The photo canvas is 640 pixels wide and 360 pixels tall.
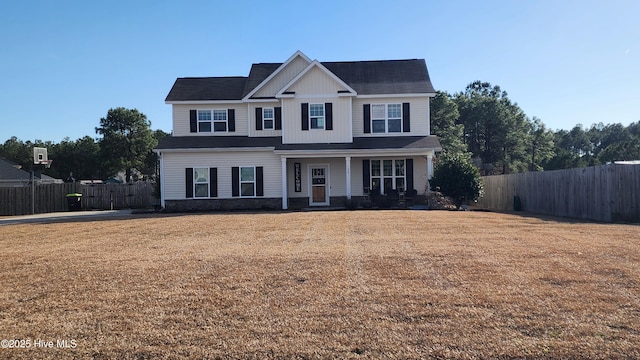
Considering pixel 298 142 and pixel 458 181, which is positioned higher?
pixel 298 142

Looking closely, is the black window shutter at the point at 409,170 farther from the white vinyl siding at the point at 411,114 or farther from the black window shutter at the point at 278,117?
the black window shutter at the point at 278,117

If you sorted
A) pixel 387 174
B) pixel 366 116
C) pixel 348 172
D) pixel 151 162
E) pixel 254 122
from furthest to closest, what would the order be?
pixel 151 162
pixel 254 122
pixel 366 116
pixel 387 174
pixel 348 172

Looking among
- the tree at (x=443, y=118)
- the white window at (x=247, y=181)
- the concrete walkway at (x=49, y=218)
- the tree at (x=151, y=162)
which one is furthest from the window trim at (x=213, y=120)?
the tree at (x=151, y=162)

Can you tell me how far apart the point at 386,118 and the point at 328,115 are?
3.17 metres

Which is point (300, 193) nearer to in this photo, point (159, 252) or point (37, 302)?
point (159, 252)

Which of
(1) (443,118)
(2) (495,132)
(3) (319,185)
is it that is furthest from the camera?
(2) (495,132)

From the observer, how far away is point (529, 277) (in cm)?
727

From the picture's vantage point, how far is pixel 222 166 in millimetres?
24781

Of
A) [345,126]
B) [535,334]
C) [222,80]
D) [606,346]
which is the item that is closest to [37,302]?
[535,334]

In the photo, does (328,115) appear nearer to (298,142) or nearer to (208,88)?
(298,142)

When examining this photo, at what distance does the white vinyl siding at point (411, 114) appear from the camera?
83.9 feet

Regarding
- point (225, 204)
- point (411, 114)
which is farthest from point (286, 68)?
point (225, 204)

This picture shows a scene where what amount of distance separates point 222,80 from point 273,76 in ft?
12.7

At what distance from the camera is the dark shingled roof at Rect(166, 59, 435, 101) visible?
26.0m
